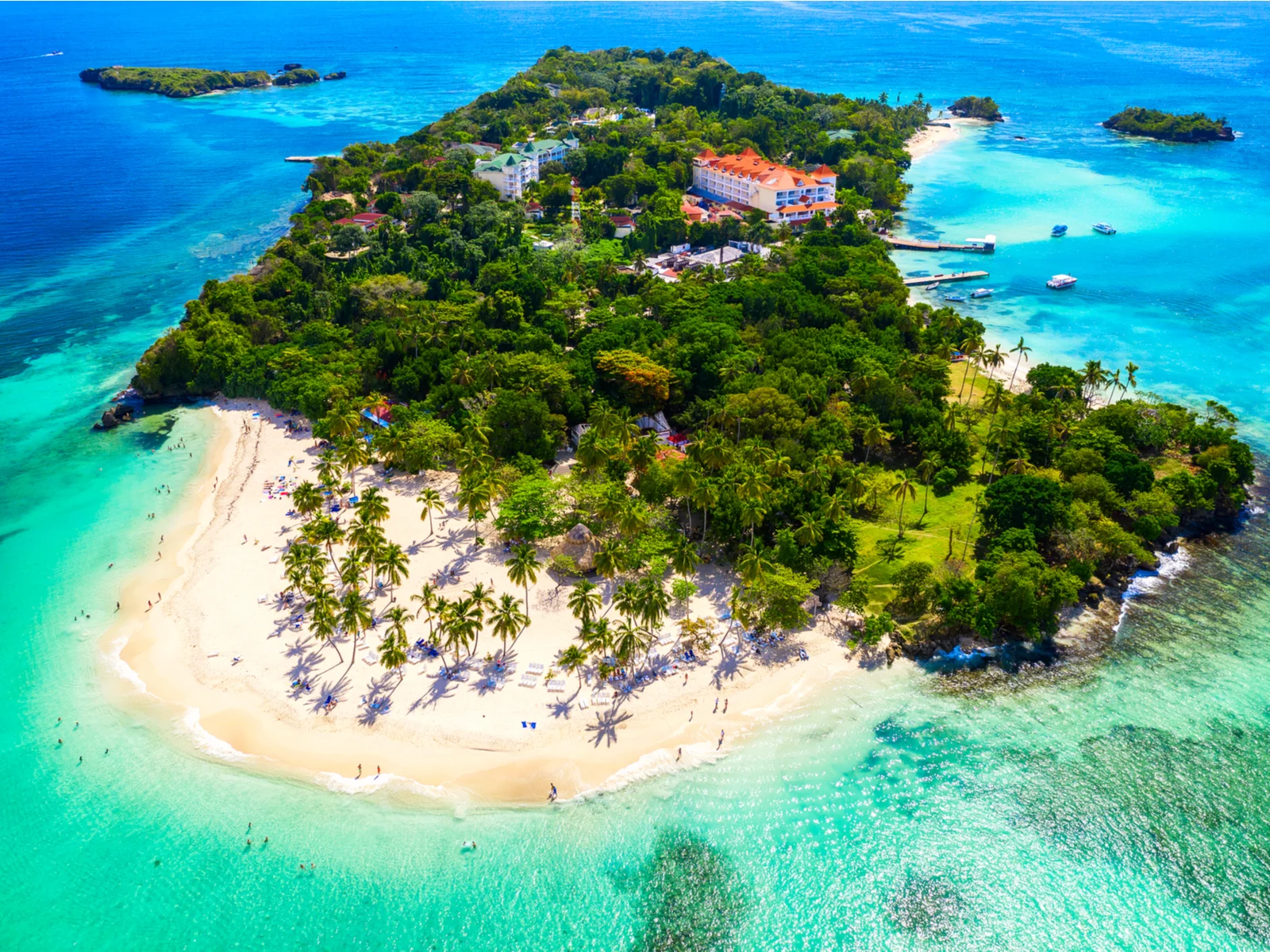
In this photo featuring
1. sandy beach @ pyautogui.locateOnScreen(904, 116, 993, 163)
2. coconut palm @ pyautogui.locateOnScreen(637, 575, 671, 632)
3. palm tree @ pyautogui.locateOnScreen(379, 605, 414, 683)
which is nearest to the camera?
palm tree @ pyautogui.locateOnScreen(379, 605, 414, 683)

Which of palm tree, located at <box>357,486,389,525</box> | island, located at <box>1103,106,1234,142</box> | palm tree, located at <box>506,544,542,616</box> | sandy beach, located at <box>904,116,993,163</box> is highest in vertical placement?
island, located at <box>1103,106,1234,142</box>

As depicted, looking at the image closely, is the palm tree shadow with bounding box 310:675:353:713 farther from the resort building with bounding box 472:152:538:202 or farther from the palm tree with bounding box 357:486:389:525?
the resort building with bounding box 472:152:538:202

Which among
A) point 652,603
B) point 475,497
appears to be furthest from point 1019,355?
point 475,497

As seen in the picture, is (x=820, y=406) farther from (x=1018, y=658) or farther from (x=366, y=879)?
(x=366, y=879)

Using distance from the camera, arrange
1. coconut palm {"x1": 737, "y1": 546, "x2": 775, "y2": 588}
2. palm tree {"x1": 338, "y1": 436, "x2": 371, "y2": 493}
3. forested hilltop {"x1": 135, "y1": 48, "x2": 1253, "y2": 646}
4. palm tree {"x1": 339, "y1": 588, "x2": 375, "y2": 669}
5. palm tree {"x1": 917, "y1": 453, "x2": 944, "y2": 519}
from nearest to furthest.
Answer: palm tree {"x1": 339, "y1": 588, "x2": 375, "y2": 669}
coconut palm {"x1": 737, "y1": 546, "x2": 775, "y2": 588}
forested hilltop {"x1": 135, "y1": 48, "x2": 1253, "y2": 646}
palm tree {"x1": 917, "y1": 453, "x2": 944, "y2": 519}
palm tree {"x1": 338, "y1": 436, "x2": 371, "y2": 493}

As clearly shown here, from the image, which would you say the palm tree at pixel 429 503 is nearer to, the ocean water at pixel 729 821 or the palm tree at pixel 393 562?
the palm tree at pixel 393 562

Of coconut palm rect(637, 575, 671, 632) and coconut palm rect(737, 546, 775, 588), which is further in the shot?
coconut palm rect(737, 546, 775, 588)

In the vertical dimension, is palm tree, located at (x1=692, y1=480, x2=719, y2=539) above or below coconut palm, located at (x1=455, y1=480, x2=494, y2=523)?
above

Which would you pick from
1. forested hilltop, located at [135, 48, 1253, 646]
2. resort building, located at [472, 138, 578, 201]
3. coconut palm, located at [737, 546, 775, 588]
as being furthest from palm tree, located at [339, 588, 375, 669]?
resort building, located at [472, 138, 578, 201]
